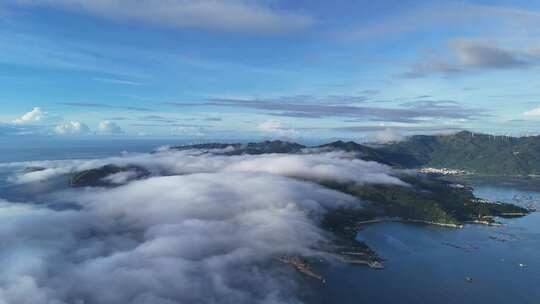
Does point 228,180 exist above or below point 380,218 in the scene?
above

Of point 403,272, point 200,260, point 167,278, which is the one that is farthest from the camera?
point 403,272

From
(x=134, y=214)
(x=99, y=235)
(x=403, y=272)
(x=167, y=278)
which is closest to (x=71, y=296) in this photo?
(x=167, y=278)

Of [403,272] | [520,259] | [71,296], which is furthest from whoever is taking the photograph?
[520,259]

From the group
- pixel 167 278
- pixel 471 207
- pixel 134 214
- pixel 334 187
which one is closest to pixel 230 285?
pixel 167 278

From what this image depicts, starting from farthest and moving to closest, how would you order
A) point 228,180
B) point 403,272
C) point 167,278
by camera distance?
1. point 228,180
2. point 403,272
3. point 167,278

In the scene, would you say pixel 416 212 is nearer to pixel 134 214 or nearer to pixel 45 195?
pixel 134 214

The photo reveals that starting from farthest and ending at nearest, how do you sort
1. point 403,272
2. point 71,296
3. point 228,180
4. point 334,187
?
point 334,187 → point 228,180 → point 403,272 → point 71,296

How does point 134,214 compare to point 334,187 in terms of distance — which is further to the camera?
point 334,187

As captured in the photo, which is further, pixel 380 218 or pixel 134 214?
pixel 380 218

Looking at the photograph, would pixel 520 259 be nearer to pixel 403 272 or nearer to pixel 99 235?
pixel 403 272
